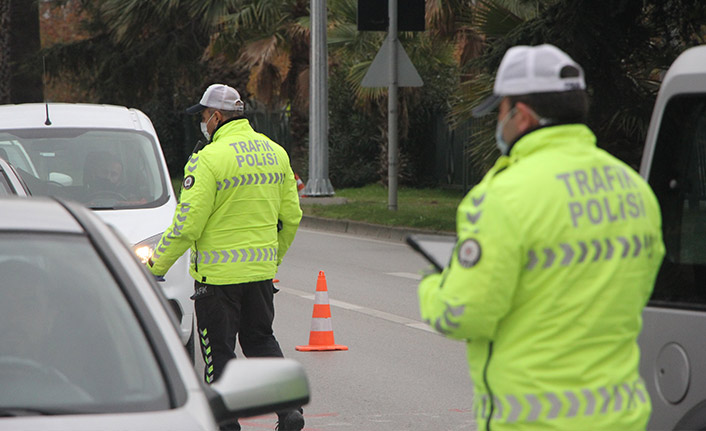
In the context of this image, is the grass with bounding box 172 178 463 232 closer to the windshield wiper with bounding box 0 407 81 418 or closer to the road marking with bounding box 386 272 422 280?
the road marking with bounding box 386 272 422 280

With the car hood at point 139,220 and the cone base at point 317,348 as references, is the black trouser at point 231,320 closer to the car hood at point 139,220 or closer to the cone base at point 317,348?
the car hood at point 139,220

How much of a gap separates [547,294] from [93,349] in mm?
1226

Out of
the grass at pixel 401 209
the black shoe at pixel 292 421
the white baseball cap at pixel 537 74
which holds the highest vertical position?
the white baseball cap at pixel 537 74

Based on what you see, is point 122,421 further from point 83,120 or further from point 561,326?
point 83,120

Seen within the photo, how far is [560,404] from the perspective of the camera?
3.07 metres

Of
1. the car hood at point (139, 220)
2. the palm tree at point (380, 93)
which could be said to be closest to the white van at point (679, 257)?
the car hood at point (139, 220)

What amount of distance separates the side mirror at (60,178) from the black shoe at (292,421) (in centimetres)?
331

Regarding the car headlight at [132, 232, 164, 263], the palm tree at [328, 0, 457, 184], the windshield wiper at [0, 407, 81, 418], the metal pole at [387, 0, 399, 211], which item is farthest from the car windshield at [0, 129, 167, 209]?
the palm tree at [328, 0, 457, 184]

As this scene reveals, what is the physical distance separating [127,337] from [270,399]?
0.42m

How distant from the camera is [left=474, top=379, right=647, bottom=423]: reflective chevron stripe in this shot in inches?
121

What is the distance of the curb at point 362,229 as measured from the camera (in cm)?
1889

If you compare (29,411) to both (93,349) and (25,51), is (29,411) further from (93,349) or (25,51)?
(25,51)

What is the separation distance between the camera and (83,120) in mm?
9539

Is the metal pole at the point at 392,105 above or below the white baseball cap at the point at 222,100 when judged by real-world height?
below
